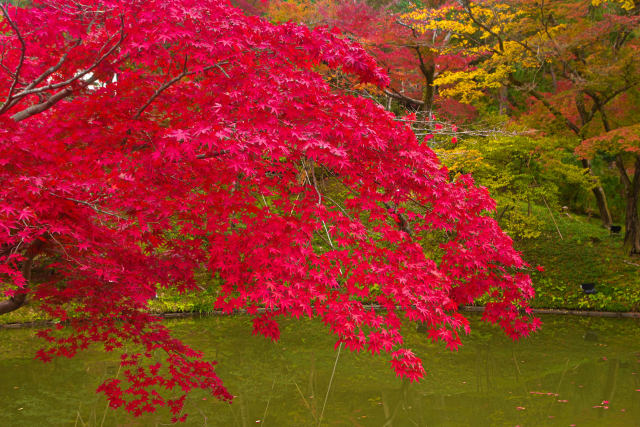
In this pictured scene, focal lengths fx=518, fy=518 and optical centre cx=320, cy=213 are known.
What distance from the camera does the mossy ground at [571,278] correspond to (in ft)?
35.1

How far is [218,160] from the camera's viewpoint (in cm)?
456

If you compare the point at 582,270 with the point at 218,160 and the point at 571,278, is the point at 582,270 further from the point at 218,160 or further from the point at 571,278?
the point at 218,160

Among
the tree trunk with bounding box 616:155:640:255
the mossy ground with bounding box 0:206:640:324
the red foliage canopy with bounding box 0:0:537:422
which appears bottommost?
the mossy ground with bounding box 0:206:640:324

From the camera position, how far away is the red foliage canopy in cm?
353

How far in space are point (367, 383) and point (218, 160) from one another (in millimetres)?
3874

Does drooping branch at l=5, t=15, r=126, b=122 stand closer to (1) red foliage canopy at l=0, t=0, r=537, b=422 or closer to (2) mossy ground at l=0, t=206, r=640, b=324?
(1) red foliage canopy at l=0, t=0, r=537, b=422

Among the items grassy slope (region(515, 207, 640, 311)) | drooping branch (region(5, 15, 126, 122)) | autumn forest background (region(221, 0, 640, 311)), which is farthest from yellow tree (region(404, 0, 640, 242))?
drooping branch (region(5, 15, 126, 122))

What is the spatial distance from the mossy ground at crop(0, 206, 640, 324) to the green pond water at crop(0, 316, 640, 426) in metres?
1.21

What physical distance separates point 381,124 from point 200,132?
1.66m

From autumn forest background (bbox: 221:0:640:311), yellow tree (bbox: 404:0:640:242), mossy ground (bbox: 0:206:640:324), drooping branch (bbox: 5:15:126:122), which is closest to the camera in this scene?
drooping branch (bbox: 5:15:126:122)

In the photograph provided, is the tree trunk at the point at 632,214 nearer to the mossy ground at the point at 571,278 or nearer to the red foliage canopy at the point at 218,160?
the mossy ground at the point at 571,278

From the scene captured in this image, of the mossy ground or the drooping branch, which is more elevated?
the drooping branch

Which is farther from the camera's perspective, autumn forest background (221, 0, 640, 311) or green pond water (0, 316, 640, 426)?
autumn forest background (221, 0, 640, 311)

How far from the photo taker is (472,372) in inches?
291
